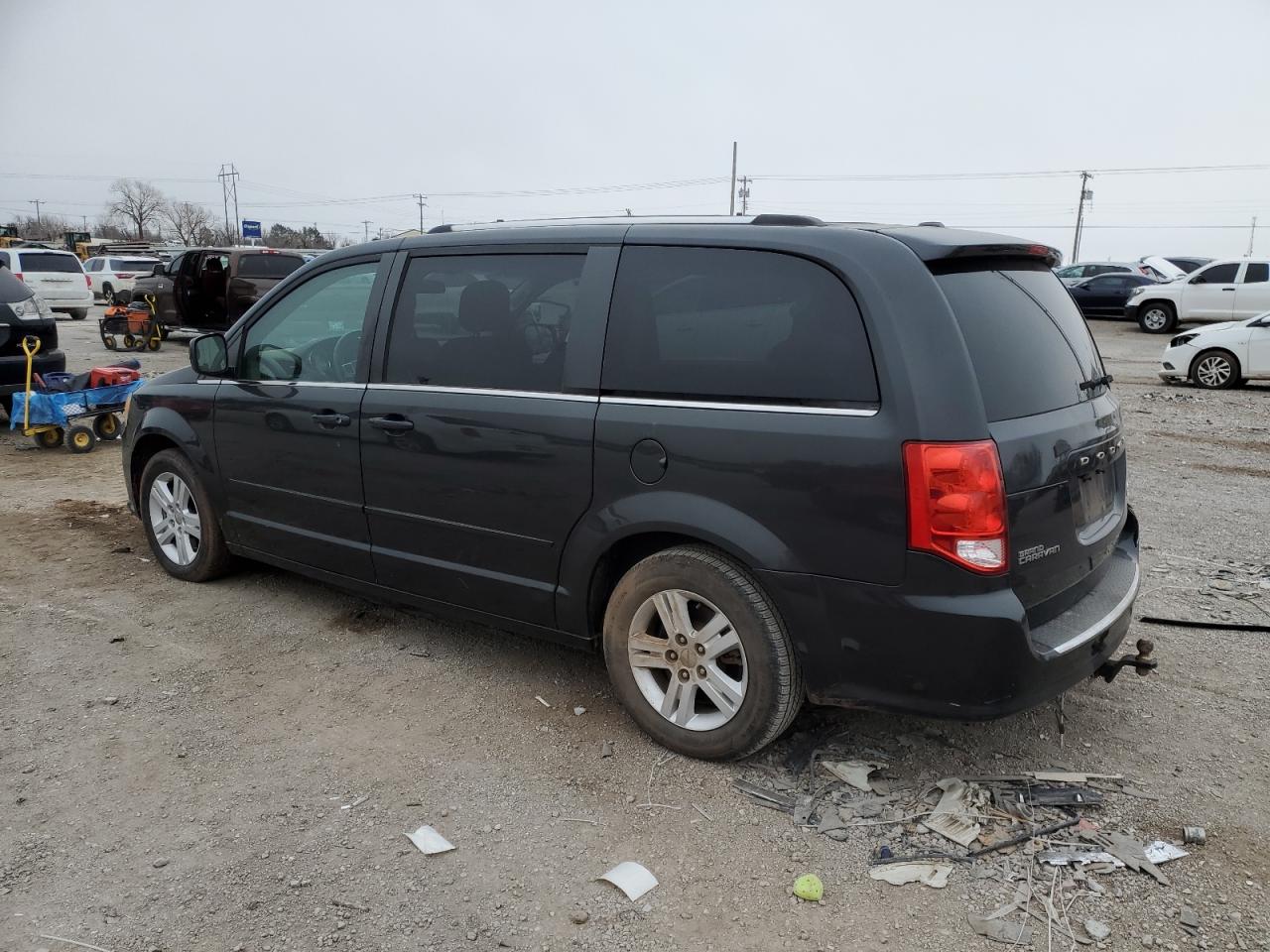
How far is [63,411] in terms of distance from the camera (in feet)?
28.6

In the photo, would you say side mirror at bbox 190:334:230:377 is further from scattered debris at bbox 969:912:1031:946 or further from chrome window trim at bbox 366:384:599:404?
scattered debris at bbox 969:912:1031:946

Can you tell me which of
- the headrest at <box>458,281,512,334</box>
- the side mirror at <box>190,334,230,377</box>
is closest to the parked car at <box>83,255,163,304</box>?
the side mirror at <box>190,334,230,377</box>

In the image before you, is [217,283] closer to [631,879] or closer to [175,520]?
[175,520]

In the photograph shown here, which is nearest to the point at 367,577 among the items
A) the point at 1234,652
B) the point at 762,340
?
the point at 762,340

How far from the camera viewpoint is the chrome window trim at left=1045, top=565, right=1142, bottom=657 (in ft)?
9.48

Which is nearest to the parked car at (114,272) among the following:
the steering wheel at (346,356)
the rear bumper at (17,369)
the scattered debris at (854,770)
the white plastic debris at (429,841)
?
the rear bumper at (17,369)

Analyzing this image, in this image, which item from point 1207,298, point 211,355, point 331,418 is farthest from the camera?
point 1207,298

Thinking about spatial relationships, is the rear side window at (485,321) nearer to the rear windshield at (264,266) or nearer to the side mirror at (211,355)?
the side mirror at (211,355)

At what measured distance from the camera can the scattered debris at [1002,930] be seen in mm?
2484

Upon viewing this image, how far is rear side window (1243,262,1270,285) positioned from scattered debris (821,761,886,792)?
21897 millimetres

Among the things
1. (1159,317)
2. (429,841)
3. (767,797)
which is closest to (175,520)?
(429,841)

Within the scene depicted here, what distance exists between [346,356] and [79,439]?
6.12m

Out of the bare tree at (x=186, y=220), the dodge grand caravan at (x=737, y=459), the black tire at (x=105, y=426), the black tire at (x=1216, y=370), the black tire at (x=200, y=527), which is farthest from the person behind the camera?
the bare tree at (x=186, y=220)

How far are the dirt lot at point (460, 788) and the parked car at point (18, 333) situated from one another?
5.12m
